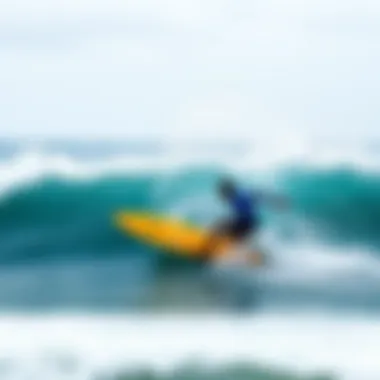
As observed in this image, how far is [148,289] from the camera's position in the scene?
115 centimetres

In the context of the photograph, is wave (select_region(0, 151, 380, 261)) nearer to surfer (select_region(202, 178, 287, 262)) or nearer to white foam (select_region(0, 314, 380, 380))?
surfer (select_region(202, 178, 287, 262))

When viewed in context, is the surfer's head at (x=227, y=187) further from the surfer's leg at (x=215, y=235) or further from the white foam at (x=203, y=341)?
the white foam at (x=203, y=341)

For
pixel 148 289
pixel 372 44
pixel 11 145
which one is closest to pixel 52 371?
pixel 148 289

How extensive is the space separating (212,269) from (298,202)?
0.17m

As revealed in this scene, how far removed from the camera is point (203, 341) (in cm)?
116

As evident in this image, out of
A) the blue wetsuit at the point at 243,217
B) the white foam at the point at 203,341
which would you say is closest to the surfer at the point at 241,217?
the blue wetsuit at the point at 243,217

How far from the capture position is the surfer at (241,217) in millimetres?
1142

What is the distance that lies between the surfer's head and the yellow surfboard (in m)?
0.07

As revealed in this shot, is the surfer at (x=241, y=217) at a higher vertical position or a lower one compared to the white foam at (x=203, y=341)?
higher

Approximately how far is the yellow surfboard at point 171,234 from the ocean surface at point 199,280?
2 centimetres

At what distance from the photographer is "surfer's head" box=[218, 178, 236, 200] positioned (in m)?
1.15

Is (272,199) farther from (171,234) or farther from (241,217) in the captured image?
(171,234)

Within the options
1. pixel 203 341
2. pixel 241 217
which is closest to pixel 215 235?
pixel 241 217

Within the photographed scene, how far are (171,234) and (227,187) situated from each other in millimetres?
113
